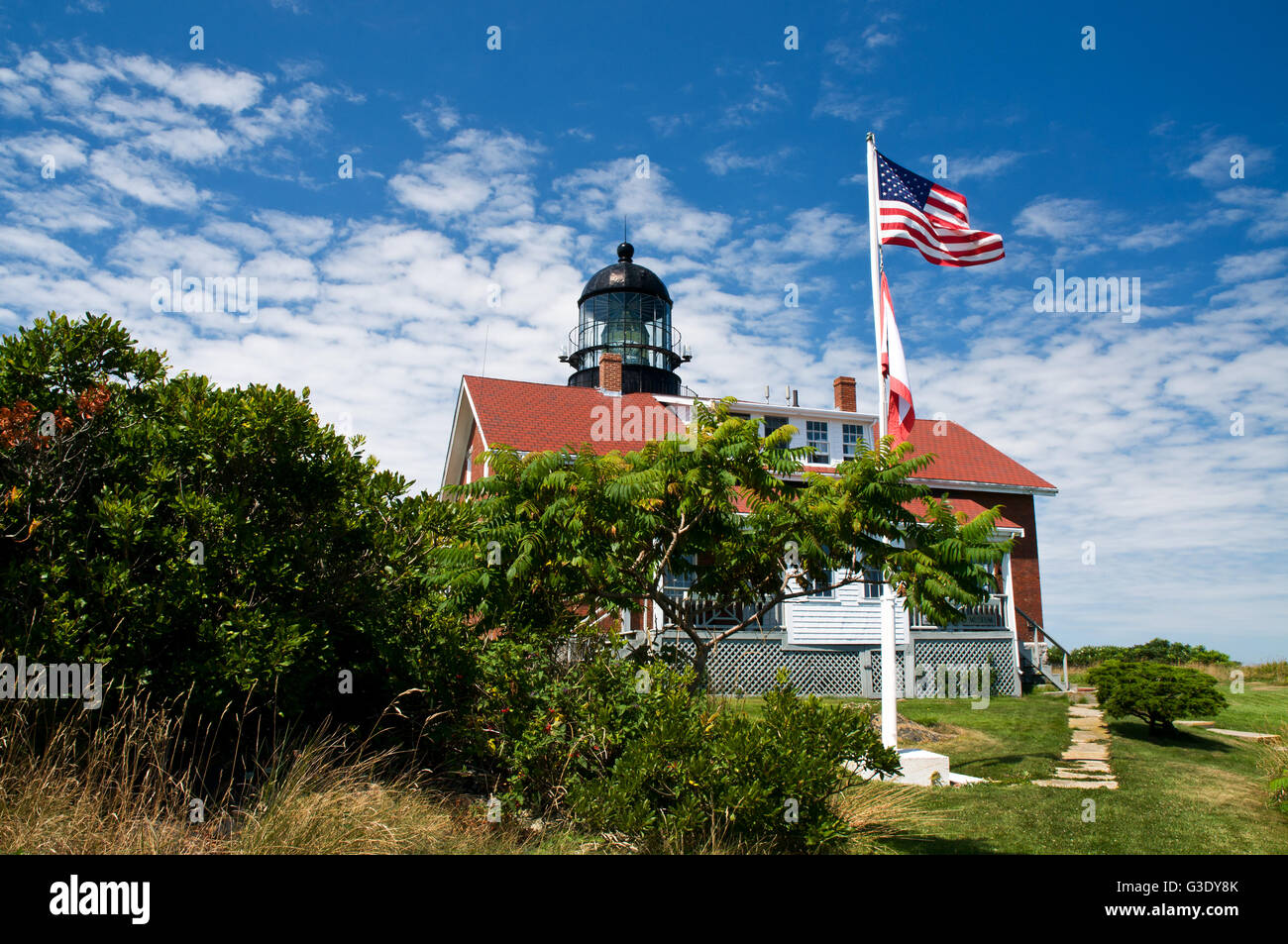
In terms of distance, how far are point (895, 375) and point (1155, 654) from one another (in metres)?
28.3

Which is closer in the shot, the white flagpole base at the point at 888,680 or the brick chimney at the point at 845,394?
the white flagpole base at the point at 888,680

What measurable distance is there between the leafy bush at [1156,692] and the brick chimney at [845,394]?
55.4 feet

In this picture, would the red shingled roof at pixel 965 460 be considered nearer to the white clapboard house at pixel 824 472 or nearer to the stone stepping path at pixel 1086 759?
the white clapboard house at pixel 824 472

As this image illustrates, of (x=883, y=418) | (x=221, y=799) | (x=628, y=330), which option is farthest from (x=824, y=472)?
(x=628, y=330)

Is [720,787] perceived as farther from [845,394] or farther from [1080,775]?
[845,394]

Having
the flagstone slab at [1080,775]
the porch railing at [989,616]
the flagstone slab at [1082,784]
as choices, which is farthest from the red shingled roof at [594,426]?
the flagstone slab at [1082,784]

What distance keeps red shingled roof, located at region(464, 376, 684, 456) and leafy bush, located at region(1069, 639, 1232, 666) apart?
19703mm

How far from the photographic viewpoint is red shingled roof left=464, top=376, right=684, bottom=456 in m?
25.8

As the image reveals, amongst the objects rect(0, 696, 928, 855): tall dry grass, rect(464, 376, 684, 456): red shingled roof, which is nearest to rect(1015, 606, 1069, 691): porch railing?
rect(464, 376, 684, 456): red shingled roof

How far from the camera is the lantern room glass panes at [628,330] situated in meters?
37.2

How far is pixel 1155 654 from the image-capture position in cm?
3459

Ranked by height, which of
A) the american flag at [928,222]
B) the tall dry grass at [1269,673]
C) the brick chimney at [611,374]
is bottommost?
the tall dry grass at [1269,673]

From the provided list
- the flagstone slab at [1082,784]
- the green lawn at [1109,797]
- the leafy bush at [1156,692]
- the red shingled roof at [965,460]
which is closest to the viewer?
the green lawn at [1109,797]

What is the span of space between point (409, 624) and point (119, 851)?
13.4 feet
